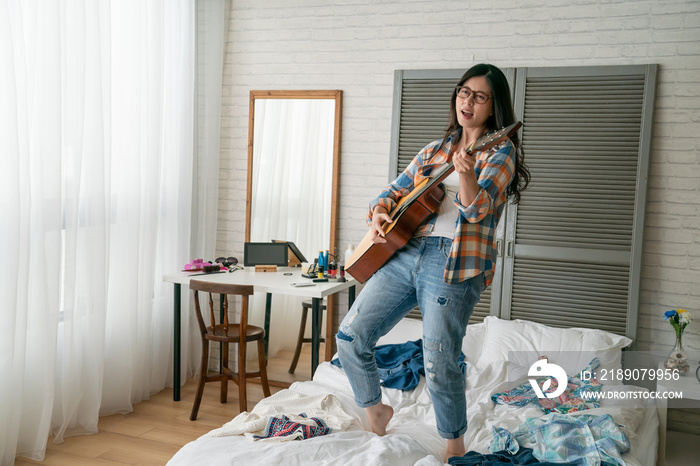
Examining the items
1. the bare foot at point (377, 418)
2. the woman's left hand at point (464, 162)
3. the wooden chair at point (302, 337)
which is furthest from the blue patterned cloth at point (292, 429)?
the wooden chair at point (302, 337)

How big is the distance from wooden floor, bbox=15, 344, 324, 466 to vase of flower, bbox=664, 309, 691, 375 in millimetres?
2078

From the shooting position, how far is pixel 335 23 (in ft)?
13.0

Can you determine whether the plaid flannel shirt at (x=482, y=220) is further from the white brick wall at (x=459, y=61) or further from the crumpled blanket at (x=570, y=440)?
the white brick wall at (x=459, y=61)

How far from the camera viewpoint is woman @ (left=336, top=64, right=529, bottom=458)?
203 cm

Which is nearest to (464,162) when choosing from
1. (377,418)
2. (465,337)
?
(377,418)

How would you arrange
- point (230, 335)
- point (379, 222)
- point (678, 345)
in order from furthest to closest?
point (230, 335)
point (678, 345)
point (379, 222)

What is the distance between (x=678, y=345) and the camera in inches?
122

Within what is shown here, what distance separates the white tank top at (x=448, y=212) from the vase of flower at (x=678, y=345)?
64.3 inches

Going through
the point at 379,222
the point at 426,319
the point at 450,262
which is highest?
the point at 379,222

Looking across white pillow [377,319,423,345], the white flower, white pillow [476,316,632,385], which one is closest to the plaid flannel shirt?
white pillow [476,316,632,385]

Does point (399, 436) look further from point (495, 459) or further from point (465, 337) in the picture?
point (465, 337)

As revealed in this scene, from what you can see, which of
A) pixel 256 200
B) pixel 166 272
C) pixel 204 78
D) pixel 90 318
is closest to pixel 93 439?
pixel 90 318

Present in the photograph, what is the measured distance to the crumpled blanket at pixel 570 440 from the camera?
79.7 inches

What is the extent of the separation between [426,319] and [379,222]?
377 millimetres
